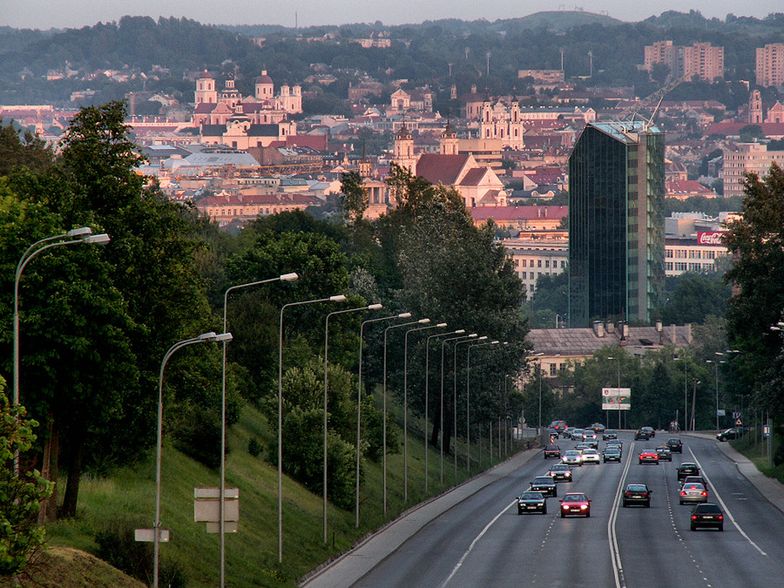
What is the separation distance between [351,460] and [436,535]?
18.4 ft

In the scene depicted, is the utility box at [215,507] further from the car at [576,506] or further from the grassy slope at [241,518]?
the car at [576,506]

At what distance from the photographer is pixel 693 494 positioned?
85688 millimetres

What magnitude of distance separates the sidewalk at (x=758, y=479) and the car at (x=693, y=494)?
287 centimetres

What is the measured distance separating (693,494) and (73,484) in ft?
131

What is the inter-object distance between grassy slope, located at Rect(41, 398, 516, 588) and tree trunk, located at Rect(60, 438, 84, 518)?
475 millimetres

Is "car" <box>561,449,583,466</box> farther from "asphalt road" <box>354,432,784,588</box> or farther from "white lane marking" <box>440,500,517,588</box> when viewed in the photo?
"white lane marking" <box>440,500,517,588</box>

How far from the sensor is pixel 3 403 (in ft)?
126

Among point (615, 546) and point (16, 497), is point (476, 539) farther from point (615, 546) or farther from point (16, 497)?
point (16, 497)

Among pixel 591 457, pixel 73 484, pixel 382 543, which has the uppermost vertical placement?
pixel 73 484

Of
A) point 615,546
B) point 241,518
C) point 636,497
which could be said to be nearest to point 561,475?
point 636,497

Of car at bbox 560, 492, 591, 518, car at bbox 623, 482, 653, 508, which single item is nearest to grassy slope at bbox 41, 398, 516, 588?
car at bbox 560, 492, 591, 518

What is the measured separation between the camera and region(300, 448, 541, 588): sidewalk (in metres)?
57.0

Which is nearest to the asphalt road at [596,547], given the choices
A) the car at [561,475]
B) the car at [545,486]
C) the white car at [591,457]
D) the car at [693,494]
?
the car at [693,494]

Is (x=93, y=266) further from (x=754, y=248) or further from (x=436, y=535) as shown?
(x=754, y=248)
